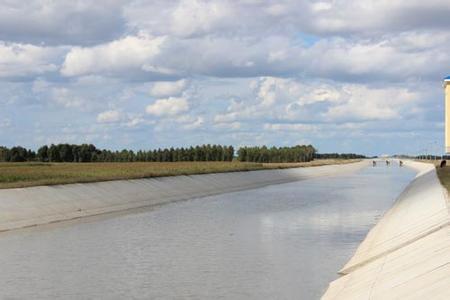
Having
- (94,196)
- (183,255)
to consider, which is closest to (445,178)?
(94,196)

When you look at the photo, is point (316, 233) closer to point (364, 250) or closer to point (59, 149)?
point (364, 250)

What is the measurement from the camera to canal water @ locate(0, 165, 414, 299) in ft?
65.9

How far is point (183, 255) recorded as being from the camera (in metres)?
26.8

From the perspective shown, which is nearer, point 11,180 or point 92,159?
point 11,180

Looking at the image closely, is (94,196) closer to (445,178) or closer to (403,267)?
(445,178)

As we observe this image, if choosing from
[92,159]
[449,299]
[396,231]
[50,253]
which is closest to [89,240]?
[50,253]

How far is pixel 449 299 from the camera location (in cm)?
1156

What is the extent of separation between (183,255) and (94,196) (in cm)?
2556

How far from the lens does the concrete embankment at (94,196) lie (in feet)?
131

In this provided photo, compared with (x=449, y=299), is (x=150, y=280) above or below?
below

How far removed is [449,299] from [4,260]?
18449mm

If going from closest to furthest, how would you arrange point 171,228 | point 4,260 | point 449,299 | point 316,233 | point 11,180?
point 449,299, point 4,260, point 316,233, point 171,228, point 11,180

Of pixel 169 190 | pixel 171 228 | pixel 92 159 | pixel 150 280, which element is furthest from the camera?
pixel 92 159

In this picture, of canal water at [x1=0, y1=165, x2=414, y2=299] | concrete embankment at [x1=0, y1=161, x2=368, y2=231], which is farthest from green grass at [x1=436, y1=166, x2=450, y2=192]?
concrete embankment at [x1=0, y1=161, x2=368, y2=231]
